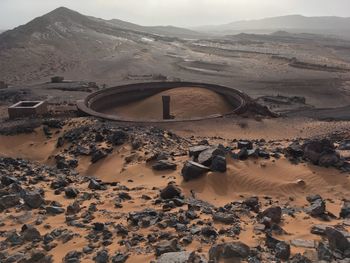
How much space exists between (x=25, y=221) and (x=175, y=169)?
4022 millimetres

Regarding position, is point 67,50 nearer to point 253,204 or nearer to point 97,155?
point 97,155

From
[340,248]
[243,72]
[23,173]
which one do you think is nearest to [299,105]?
[243,72]

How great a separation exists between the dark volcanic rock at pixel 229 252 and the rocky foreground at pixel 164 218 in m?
0.01

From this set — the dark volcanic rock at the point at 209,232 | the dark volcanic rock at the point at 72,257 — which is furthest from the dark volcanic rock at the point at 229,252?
the dark volcanic rock at the point at 72,257

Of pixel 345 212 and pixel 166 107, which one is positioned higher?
pixel 345 212

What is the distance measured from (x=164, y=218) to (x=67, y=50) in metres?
50.2

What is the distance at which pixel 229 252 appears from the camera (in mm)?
5309

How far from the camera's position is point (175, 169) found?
33.2ft

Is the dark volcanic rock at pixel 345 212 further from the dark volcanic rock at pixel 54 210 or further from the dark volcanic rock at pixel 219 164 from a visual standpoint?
the dark volcanic rock at pixel 54 210

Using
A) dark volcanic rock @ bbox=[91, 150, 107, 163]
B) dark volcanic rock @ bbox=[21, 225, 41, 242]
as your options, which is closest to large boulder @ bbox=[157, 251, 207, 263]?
dark volcanic rock @ bbox=[21, 225, 41, 242]

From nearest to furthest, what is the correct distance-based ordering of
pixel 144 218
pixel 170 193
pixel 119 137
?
pixel 144 218 < pixel 170 193 < pixel 119 137

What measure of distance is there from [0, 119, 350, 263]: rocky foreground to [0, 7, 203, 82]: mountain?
30599 mm

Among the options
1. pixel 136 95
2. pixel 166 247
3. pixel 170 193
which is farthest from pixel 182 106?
pixel 166 247

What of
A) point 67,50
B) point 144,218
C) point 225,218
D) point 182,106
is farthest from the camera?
point 67,50
